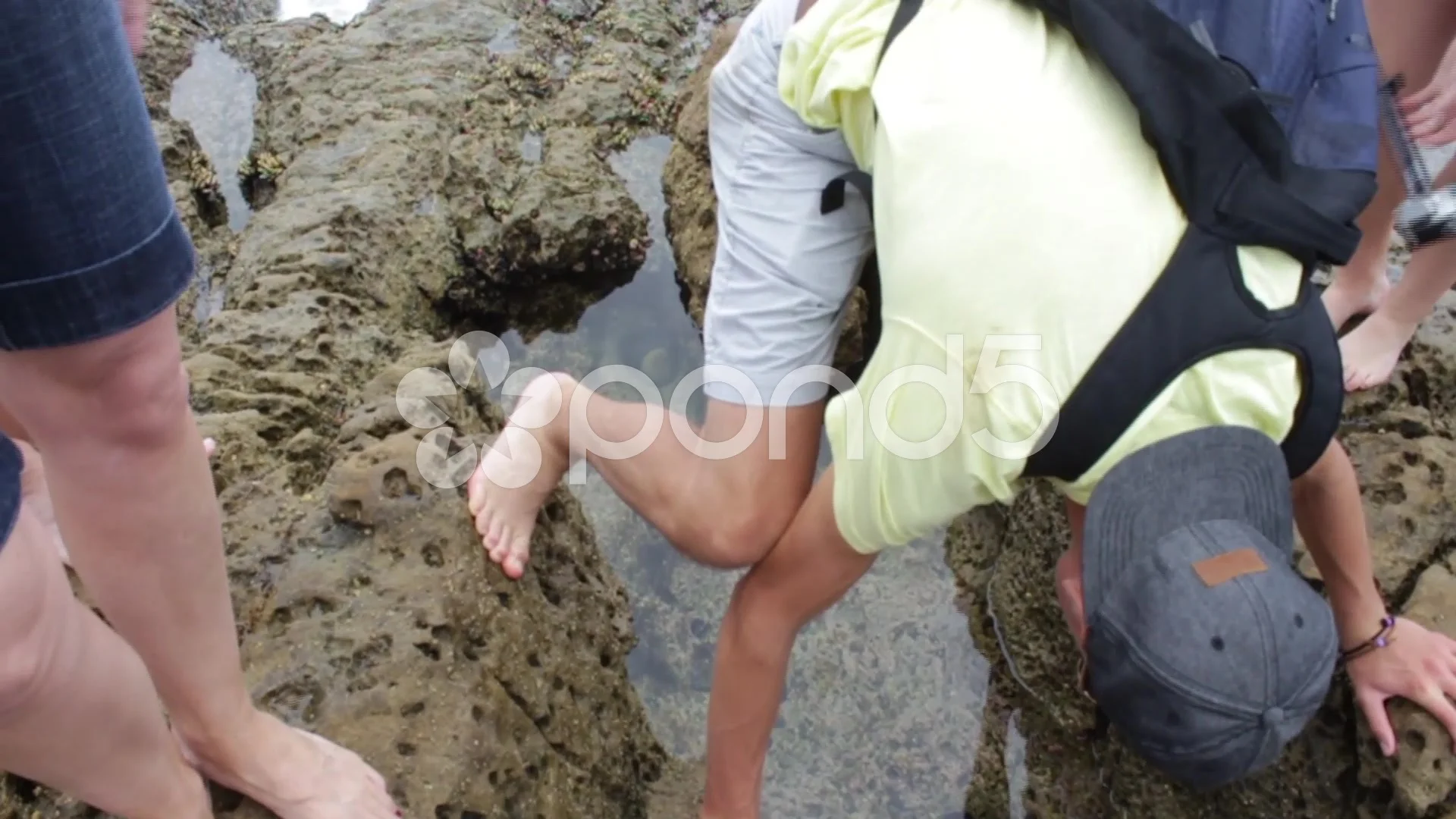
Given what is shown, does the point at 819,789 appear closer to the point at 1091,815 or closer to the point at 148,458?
the point at 1091,815

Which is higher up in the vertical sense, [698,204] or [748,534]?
[748,534]

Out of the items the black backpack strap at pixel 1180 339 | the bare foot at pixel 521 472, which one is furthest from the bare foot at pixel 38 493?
the black backpack strap at pixel 1180 339

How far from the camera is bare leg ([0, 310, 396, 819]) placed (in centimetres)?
118

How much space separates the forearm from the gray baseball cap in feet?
2.44

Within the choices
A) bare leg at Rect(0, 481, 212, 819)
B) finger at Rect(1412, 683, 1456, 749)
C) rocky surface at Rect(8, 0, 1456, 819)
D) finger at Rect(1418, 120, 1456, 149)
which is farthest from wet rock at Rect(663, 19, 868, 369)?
bare leg at Rect(0, 481, 212, 819)

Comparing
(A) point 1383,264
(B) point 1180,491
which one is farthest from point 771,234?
(A) point 1383,264

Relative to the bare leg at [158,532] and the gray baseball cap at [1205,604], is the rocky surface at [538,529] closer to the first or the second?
the bare leg at [158,532]

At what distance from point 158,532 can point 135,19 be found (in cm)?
62

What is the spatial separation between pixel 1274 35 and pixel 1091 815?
1.70m

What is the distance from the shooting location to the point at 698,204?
3.57 meters

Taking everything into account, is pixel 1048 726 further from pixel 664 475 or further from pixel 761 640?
pixel 664 475

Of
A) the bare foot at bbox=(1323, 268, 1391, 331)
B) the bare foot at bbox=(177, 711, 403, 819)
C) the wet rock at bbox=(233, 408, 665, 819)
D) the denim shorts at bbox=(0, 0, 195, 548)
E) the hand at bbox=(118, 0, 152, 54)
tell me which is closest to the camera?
the denim shorts at bbox=(0, 0, 195, 548)

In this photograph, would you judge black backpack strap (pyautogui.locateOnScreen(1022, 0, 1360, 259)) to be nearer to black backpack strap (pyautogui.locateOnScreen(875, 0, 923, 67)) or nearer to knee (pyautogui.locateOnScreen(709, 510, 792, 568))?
black backpack strap (pyautogui.locateOnScreen(875, 0, 923, 67))

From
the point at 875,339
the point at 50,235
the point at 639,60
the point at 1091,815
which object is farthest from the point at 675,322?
the point at 50,235
